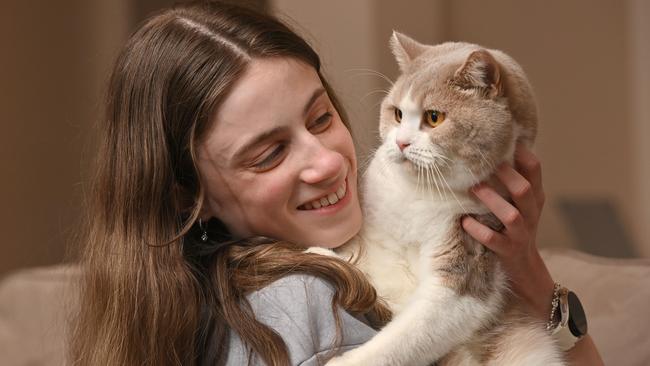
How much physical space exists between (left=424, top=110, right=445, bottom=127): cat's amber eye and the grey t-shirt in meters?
0.32

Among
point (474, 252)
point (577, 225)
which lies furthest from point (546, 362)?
point (577, 225)

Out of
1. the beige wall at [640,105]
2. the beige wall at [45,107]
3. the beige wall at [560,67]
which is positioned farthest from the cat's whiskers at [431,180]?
the beige wall at [45,107]

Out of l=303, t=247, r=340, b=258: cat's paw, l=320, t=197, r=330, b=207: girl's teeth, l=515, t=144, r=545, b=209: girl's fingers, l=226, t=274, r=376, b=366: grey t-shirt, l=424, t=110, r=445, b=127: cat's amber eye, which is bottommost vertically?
l=226, t=274, r=376, b=366: grey t-shirt

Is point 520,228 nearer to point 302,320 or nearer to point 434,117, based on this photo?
point 434,117

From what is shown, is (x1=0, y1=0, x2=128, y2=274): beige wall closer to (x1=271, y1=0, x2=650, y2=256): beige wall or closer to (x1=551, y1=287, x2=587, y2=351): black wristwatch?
(x1=271, y1=0, x2=650, y2=256): beige wall

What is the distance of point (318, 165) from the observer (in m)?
1.23

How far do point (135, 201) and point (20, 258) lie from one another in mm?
2250

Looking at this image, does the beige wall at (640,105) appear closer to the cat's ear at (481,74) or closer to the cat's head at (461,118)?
the cat's head at (461,118)

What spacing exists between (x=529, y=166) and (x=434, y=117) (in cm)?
21

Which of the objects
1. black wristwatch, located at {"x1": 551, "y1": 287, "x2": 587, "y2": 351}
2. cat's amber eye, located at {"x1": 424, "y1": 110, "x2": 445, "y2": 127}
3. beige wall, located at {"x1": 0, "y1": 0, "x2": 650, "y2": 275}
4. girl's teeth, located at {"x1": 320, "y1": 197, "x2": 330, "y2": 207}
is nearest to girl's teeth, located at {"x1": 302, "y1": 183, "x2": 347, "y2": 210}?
girl's teeth, located at {"x1": 320, "y1": 197, "x2": 330, "y2": 207}

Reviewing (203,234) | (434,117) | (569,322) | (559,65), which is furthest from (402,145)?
(559,65)

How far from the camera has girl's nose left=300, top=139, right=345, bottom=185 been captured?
1229 millimetres

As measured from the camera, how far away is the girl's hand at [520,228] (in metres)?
1.19

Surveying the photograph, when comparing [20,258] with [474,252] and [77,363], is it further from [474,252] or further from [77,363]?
[474,252]
